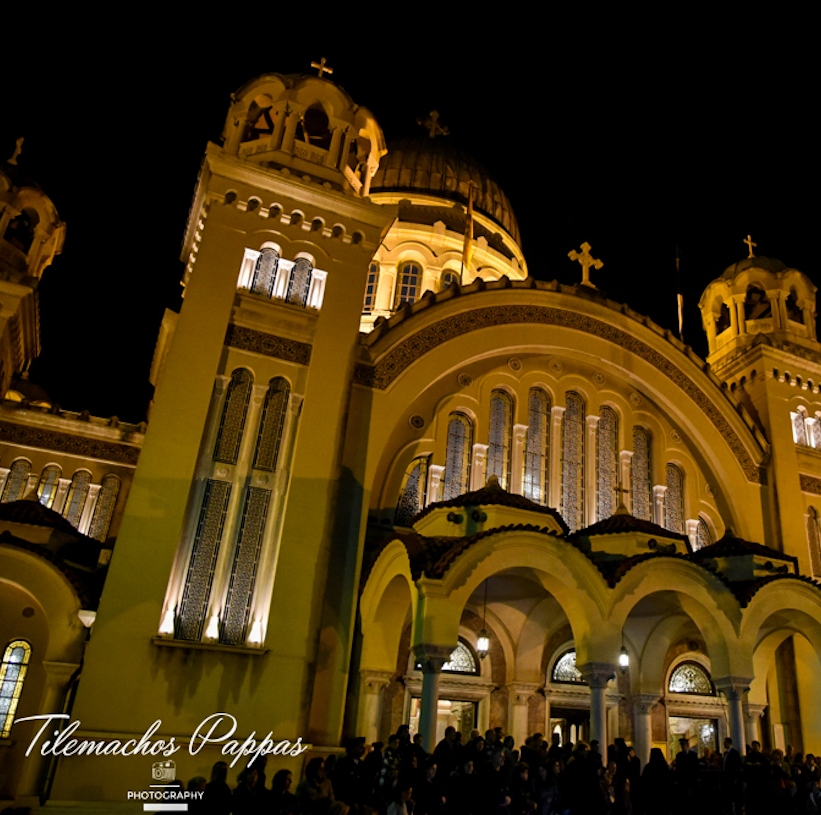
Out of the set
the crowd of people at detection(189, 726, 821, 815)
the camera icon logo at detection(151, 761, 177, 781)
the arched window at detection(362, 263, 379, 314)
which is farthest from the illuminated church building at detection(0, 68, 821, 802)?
the arched window at detection(362, 263, 379, 314)

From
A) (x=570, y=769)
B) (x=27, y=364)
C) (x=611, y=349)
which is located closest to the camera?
(x=570, y=769)

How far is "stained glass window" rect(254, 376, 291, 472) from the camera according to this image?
1528 centimetres

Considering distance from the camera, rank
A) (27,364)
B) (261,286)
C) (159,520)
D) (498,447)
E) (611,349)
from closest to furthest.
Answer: (159,520), (261,286), (498,447), (611,349), (27,364)

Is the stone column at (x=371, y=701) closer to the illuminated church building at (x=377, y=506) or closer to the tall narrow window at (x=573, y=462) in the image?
the illuminated church building at (x=377, y=506)

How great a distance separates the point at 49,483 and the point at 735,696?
1671cm

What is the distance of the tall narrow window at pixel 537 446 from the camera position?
18562mm

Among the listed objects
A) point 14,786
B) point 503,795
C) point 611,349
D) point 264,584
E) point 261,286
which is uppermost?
point 611,349

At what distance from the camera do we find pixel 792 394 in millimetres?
22062

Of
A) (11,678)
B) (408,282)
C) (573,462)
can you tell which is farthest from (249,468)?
(408,282)

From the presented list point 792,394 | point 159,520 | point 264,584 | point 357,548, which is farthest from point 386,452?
point 792,394

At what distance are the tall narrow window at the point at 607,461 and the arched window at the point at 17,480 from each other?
1448 cm

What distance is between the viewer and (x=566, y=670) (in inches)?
694

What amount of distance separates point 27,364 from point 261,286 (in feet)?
42.7

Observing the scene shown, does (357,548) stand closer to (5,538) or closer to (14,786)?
(5,538)
